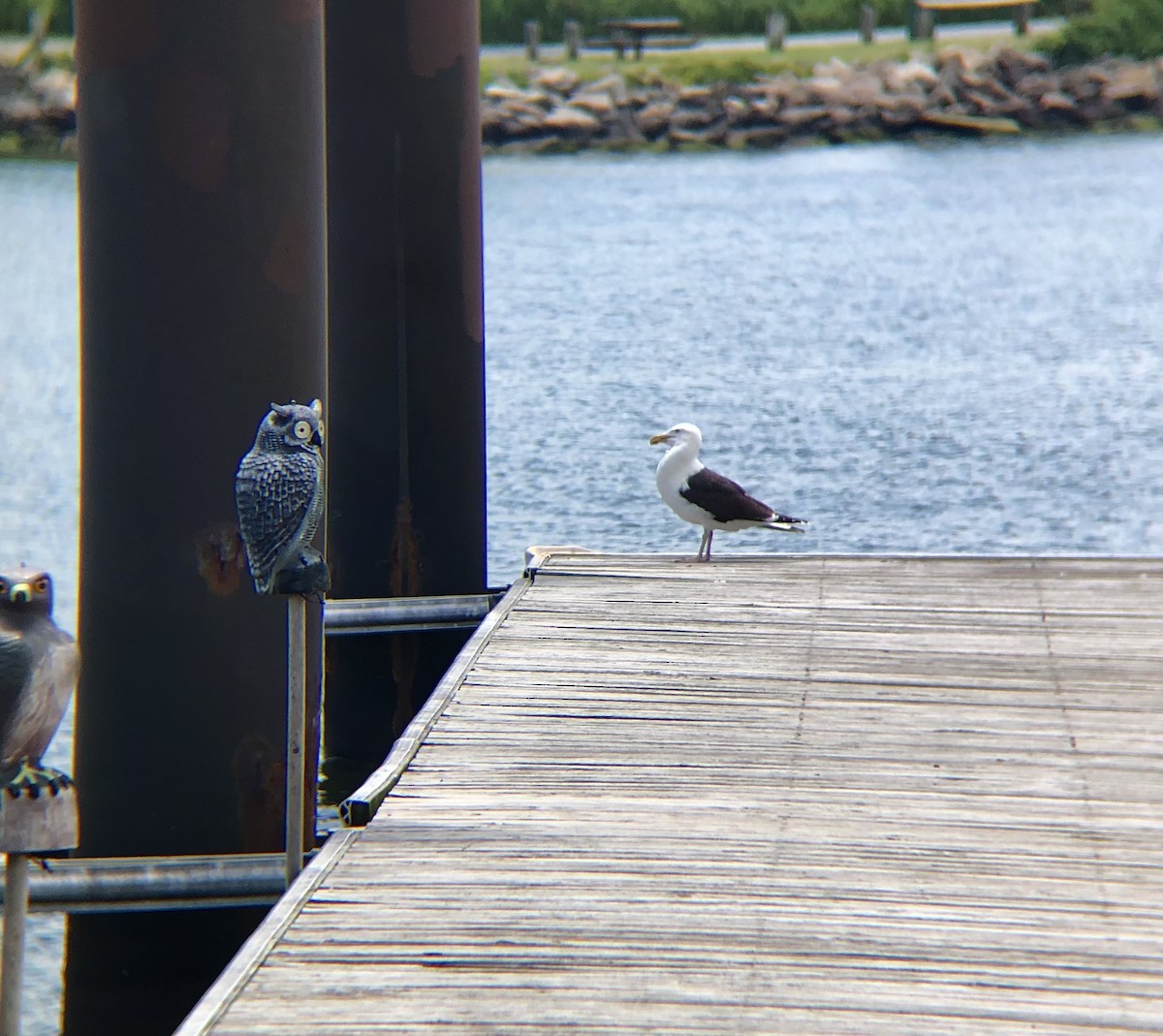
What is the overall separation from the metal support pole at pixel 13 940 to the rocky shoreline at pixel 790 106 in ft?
142

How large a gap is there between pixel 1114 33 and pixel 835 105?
361 inches

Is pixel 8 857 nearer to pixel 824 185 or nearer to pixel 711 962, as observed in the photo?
pixel 711 962

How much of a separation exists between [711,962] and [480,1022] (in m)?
0.62

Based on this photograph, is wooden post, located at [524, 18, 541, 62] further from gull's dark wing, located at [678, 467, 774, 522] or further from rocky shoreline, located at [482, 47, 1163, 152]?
gull's dark wing, located at [678, 467, 774, 522]

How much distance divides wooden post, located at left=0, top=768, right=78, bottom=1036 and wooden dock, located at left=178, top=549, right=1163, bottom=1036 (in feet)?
1.79

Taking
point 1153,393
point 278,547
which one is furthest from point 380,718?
point 1153,393

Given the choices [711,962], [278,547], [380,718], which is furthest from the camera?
[380,718]

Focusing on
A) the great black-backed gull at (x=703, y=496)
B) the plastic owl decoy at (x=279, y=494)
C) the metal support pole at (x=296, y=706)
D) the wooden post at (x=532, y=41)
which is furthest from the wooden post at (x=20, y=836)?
the wooden post at (x=532, y=41)

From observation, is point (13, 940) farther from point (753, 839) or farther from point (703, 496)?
point (703, 496)

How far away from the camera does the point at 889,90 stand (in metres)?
51.4

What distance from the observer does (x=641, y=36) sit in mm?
56156

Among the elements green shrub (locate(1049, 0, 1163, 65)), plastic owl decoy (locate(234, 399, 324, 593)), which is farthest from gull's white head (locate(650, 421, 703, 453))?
green shrub (locate(1049, 0, 1163, 65))

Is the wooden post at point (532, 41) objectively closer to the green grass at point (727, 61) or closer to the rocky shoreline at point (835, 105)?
the green grass at point (727, 61)

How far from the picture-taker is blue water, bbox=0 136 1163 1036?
1617 cm
